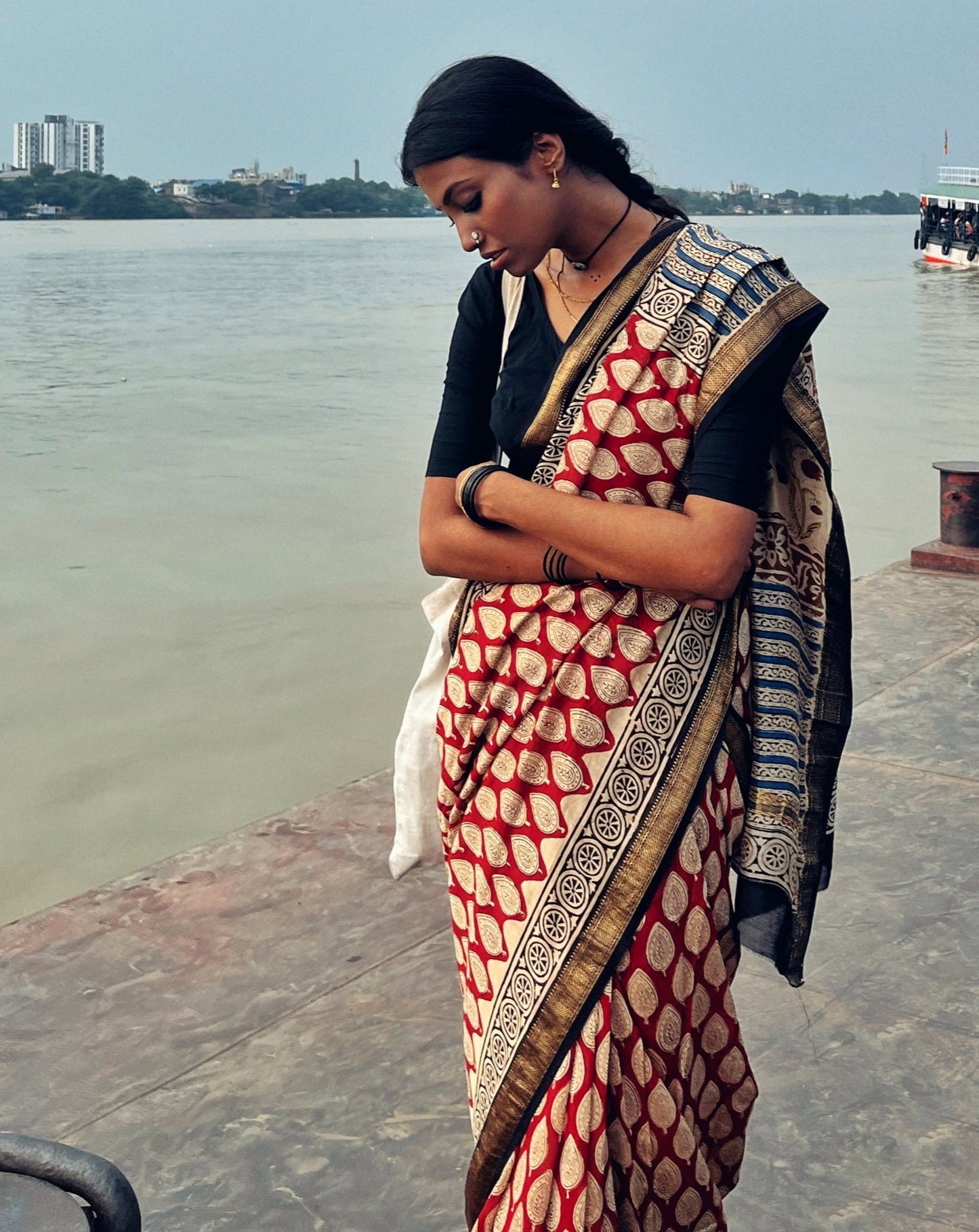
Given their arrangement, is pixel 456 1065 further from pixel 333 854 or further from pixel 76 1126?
pixel 333 854

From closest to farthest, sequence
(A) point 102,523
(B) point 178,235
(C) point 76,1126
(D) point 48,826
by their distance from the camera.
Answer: (C) point 76,1126
(D) point 48,826
(A) point 102,523
(B) point 178,235

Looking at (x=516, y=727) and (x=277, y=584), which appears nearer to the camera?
(x=516, y=727)

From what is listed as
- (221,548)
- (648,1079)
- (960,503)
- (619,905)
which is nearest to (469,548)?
(619,905)

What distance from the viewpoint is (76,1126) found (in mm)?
2375

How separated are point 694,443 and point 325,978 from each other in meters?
1.66

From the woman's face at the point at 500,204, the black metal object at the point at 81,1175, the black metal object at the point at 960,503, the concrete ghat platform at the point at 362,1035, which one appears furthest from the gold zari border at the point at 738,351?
the black metal object at the point at 960,503

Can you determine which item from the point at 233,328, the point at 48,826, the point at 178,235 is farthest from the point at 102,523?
the point at 178,235

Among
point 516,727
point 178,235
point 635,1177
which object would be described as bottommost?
point 635,1177

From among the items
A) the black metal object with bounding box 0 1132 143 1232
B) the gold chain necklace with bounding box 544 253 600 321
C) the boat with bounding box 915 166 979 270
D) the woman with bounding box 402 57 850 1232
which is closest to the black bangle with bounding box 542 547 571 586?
the woman with bounding box 402 57 850 1232

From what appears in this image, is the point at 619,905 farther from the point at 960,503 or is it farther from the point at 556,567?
the point at 960,503

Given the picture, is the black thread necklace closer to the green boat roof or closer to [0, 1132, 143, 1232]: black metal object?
[0, 1132, 143, 1232]: black metal object

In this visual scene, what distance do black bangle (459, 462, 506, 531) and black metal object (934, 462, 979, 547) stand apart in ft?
15.5

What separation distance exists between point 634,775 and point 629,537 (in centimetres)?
27

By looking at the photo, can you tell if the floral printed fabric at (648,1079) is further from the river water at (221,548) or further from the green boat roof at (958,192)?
the green boat roof at (958,192)
